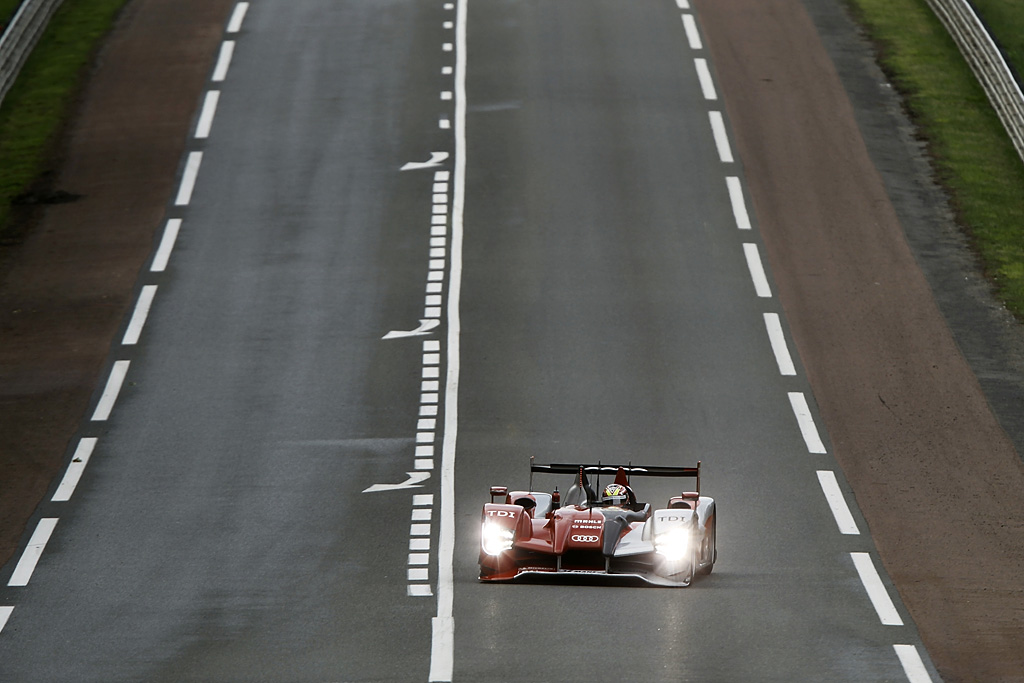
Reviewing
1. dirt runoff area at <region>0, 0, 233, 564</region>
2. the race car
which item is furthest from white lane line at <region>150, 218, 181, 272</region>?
the race car

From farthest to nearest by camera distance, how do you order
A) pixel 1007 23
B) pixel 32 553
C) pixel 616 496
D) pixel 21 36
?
pixel 1007 23
pixel 21 36
pixel 32 553
pixel 616 496

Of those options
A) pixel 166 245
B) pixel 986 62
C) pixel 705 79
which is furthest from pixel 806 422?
pixel 986 62

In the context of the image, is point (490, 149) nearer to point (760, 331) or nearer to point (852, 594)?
point (760, 331)

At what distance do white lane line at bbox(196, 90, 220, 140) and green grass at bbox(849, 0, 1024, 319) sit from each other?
14638 millimetres

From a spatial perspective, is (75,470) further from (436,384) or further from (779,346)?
(779,346)

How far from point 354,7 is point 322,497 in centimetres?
2273

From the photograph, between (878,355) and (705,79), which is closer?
(878,355)

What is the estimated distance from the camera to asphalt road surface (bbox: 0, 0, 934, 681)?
15.4 metres

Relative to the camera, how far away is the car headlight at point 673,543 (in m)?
15.3

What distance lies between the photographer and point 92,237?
91.9 feet

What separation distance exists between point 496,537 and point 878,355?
1002cm

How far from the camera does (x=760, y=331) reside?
24484 mm

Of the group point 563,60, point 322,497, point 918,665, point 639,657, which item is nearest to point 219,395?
point 322,497

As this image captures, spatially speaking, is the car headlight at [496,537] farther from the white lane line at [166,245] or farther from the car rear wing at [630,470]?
the white lane line at [166,245]
